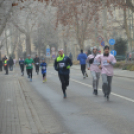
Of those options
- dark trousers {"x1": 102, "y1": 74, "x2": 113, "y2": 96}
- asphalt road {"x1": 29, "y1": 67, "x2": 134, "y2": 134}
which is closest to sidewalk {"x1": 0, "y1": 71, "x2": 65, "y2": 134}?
asphalt road {"x1": 29, "y1": 67, "x2": 134, "y2": 134}

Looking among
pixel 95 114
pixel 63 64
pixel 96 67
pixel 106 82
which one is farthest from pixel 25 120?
pixel 96 67

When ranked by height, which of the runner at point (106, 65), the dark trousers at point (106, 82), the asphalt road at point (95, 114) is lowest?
the asphalt road at point (95, 114)

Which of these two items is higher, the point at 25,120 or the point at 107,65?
the point at 107,65

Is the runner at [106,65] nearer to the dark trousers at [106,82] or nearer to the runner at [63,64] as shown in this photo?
the dark trousers at [106,82]

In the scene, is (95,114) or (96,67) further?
(96,67)

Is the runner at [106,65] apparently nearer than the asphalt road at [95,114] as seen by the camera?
No

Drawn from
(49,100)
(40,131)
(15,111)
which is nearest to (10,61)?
(49,100)

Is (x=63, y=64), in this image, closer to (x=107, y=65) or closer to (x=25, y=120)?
(x=107, y=65)

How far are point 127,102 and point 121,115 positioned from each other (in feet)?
7.40

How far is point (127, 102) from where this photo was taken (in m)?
10.4

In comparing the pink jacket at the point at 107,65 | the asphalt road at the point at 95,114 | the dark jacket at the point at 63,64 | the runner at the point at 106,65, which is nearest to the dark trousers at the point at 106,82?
the runner at the point at 106,65

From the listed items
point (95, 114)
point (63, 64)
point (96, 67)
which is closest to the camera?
point (95, 114)

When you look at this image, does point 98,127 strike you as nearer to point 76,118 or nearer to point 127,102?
point 76,118

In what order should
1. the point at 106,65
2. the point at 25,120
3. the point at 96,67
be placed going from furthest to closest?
1. the point at 96,67
2. the point at 106,65
3. the point at 25,120
